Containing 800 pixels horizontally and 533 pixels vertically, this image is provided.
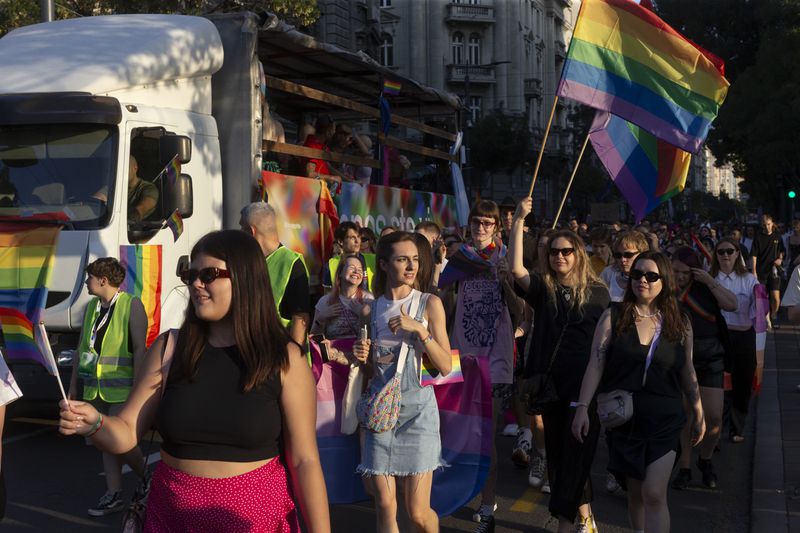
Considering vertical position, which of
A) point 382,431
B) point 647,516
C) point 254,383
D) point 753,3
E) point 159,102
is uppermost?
point 753,3

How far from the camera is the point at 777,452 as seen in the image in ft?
26.1

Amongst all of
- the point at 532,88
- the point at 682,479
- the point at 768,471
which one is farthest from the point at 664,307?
the point at 532,88

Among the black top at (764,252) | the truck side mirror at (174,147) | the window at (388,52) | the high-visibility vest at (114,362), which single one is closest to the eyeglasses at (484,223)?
the high-visibility vest at (114,362)

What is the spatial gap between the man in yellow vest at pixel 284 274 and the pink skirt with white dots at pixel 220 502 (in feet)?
9.59

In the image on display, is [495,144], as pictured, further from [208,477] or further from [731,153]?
[208,477]

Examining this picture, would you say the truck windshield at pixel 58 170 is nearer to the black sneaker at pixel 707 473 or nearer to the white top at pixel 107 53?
the white top at pixel 107 53

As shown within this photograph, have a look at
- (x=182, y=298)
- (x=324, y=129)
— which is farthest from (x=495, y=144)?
(x=182, y=298)

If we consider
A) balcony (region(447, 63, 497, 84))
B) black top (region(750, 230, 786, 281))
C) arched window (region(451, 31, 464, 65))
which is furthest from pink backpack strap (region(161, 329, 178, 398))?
arched window (region(451, 31, 464, 65))

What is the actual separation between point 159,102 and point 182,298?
1619 millimetres

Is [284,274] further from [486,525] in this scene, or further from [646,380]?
[646,380]

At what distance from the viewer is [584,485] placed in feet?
18.0

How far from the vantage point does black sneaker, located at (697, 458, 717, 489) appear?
725 cm

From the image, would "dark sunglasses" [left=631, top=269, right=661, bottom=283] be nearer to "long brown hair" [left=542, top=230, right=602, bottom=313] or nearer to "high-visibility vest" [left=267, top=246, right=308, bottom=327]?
"long brown hair" [left=542, top=230, right=602, bottom=313]

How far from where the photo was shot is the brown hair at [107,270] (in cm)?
642
